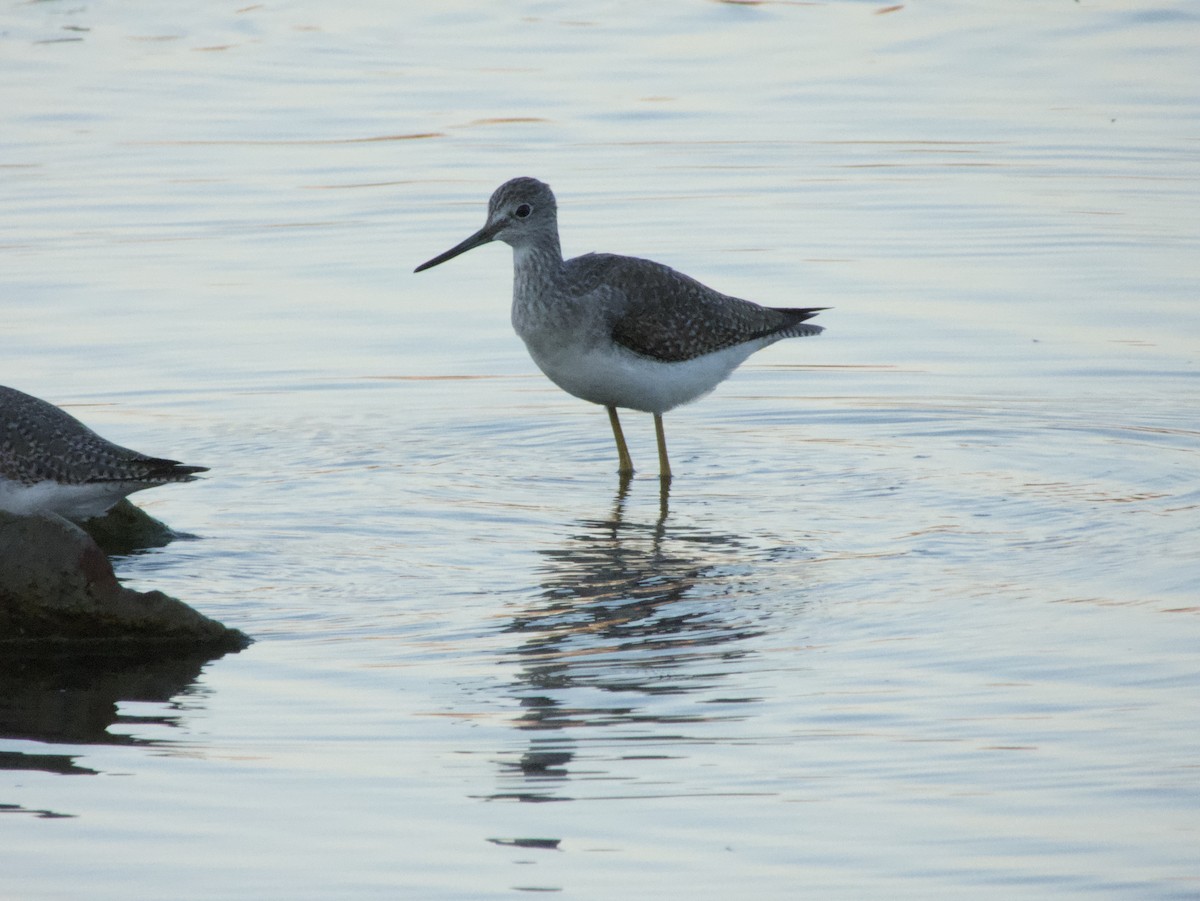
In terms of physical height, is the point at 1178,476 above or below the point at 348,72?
below

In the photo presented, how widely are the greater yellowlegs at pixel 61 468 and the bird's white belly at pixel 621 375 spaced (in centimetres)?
239

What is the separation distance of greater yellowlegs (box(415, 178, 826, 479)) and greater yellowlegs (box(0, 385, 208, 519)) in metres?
2.44

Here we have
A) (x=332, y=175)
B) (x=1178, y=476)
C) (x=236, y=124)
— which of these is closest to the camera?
(x=1178, y=476)

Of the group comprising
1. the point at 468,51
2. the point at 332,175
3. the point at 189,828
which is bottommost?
the point at 189,828

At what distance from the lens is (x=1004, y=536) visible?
8.70 metres

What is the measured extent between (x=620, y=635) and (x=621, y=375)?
294cm

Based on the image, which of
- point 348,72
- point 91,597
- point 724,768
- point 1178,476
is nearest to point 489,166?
point 348,72

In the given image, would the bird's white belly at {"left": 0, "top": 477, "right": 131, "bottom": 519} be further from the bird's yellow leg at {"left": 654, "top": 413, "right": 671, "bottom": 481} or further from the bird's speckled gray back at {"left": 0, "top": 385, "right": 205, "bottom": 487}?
the bird's yellow leg at {"left": 654, "top": 413, "right": 671, "bottom": 481}

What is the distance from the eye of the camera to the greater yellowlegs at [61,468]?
845 centimetres

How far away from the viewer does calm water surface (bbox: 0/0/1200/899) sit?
574 centimetres

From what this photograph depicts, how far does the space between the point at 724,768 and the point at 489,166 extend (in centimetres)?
1191

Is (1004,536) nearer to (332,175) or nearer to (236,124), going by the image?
(332,175)

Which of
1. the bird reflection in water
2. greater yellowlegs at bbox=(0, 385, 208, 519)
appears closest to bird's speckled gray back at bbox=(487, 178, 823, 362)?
the bird reflection in water

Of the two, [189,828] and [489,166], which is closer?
[189,828]
